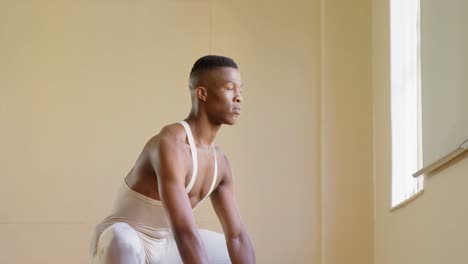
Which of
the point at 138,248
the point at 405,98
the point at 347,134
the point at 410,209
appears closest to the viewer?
the point at 138,248

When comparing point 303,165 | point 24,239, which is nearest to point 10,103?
point 24,239

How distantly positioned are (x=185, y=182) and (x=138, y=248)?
0.98ft

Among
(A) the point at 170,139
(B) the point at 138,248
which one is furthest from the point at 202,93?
(B) the point at 138,248

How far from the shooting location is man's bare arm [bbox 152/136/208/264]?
102 inches

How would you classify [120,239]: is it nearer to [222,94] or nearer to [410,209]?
[222,94]

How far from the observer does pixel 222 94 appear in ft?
9.52

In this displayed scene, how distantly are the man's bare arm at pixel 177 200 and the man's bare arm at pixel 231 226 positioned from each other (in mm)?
362

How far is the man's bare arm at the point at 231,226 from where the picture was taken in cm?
298

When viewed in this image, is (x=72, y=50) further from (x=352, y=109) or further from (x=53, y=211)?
(x=352, y=109)

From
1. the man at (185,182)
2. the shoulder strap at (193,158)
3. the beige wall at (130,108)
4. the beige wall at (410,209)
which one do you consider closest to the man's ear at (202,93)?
the man at (185,182)

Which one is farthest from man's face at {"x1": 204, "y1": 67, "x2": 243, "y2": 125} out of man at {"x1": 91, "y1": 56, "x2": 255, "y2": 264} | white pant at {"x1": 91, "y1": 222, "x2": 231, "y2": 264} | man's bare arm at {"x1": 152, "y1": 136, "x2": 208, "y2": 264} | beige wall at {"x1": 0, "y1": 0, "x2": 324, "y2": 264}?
beige wall at {"x1": 0, "y1": 0, "x2": 324, "y2": 264}

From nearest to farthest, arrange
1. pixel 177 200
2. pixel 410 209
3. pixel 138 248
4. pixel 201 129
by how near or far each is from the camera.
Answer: pixel 177 200 → pixel 138 248 → pixel 201 129 → pixel 410 209

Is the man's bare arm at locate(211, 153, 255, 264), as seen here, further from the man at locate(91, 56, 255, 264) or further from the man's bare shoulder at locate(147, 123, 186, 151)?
the man's bare shoulder at locate(147, 123, 186, 151)

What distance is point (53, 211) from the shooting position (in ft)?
16.3
